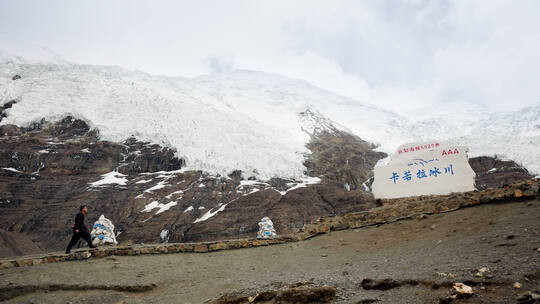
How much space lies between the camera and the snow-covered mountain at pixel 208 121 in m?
55.4

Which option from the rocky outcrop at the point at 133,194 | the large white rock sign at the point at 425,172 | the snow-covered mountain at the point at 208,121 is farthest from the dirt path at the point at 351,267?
the snow-covered mountain at the point at 208,121

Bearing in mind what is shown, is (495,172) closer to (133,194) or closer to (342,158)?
(342,158)

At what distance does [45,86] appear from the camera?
60562mm

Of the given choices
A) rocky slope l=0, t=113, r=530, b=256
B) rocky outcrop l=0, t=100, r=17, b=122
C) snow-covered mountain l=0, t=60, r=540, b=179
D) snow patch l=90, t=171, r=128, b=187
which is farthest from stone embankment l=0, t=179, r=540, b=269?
rocky outcrop l=0, t=100, r=17, b=122

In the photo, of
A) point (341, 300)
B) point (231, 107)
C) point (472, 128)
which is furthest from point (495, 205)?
point (472, 128)

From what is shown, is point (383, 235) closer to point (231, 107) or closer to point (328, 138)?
point (328, 138)

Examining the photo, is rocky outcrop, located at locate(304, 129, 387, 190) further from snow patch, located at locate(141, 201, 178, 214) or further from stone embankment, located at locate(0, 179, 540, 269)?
stone embankment, located at locate(0, 179, 540, 269)

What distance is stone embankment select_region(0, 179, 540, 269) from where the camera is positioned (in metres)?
Result: 9.01

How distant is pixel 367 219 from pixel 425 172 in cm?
288

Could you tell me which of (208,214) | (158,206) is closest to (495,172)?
(208,214)

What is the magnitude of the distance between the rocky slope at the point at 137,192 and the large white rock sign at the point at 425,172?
2782 centimetres

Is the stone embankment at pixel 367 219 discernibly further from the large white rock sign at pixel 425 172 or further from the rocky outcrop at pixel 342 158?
the rocky outcrop at pixel 342 158

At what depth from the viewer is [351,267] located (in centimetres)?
739

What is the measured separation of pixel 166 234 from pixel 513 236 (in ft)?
127
